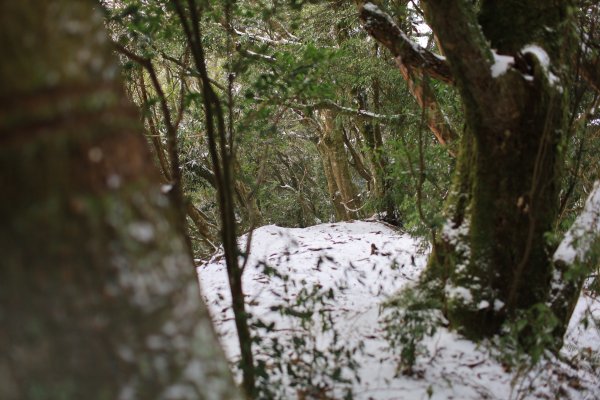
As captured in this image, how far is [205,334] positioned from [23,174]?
40cm

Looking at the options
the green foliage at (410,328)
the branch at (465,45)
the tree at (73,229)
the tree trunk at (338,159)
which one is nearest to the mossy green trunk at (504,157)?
the branch at (465,45)

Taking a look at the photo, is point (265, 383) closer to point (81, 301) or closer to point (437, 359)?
point (437, 359)

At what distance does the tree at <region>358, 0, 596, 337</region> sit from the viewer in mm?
3088

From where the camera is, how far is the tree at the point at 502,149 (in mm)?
3088

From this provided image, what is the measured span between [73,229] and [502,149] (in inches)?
120

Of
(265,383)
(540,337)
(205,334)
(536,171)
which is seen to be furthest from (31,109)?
(536,171)

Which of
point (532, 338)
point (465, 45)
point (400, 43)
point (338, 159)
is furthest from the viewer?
point (338, 159)

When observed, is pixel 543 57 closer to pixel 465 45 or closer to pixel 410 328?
pixel 465 45

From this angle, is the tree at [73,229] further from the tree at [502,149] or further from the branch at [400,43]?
the branch at [400,43]

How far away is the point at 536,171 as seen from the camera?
3.07m

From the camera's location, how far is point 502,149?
10.6ft

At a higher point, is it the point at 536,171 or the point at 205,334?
the point at 536,171

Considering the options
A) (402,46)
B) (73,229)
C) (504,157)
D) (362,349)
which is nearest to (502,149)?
(504,157)

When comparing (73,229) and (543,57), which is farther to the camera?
(543,57)
